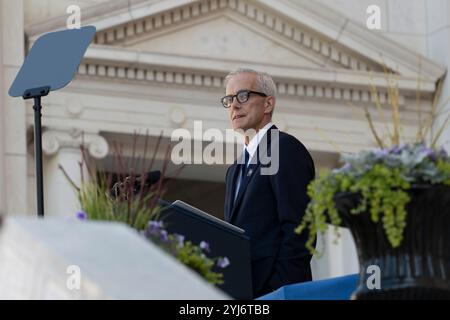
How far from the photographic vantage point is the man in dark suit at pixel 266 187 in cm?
1096

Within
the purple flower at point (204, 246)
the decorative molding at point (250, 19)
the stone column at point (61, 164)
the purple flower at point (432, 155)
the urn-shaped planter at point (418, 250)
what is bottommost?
the urn-shaped planter at point (418, 250)

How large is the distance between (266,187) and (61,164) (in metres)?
6.95

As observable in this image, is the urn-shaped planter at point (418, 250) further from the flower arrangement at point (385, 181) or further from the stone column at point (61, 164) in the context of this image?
the stone column at point (61, 164)

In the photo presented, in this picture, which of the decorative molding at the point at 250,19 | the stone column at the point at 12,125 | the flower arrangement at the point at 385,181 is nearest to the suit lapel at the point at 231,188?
the flower arrangement at the point at 385,181

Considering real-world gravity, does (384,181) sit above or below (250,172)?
below

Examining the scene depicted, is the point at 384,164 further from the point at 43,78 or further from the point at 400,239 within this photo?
the point at 43,78

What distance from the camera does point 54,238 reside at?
25.7 ft

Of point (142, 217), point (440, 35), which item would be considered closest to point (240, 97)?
point (142, 217)

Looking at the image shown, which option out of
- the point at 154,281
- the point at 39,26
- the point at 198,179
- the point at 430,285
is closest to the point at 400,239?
the point at 430,285

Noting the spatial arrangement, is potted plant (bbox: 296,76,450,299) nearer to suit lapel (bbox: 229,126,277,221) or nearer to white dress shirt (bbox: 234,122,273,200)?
suit lapel (bbox: 229,126,277,221)

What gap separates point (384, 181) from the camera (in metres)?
8.51

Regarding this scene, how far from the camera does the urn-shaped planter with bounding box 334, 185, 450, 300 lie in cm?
847

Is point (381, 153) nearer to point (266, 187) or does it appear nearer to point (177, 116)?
point (266, 187)
